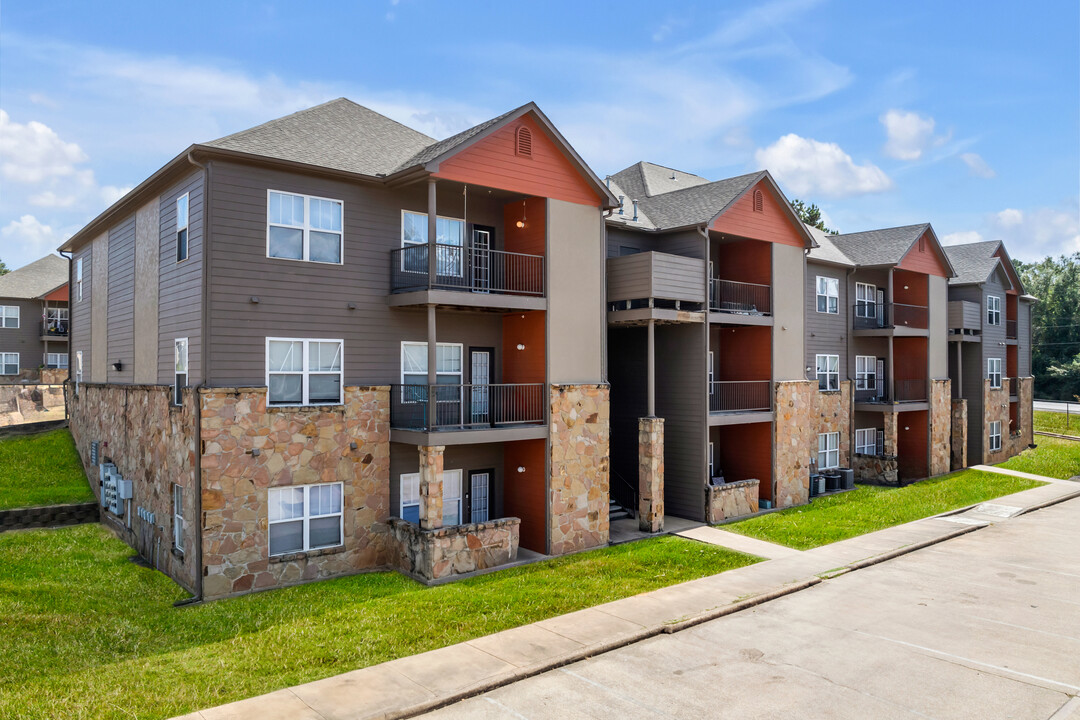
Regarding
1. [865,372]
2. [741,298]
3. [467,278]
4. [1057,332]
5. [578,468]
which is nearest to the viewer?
[467,278]

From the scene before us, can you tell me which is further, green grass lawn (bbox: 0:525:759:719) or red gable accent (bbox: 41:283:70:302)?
red gable accent (bbox: 41:283:70:302)

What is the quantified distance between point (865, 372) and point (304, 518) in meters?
25.1

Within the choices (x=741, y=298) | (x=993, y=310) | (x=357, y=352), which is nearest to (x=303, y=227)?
(x=357, y=352)

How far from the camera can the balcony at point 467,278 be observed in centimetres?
1614

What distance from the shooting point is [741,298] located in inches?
960

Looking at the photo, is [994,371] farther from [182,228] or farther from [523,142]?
[182,228]

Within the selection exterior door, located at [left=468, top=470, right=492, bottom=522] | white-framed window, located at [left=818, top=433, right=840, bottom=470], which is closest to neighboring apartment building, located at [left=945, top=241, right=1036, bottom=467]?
white-framed window, located at [left=818, top=433, right=840, bottom=470]

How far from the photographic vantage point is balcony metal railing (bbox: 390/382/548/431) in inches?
658

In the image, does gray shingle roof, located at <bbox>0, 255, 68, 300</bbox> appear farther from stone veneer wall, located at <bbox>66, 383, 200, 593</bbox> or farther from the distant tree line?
the distant tree line

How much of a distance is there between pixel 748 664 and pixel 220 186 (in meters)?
13.4

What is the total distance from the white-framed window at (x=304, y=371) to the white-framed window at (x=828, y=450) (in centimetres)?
1979

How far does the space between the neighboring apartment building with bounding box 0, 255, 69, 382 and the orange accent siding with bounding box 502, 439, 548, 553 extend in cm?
3172

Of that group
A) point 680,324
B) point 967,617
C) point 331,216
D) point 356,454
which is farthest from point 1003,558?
point 331,216

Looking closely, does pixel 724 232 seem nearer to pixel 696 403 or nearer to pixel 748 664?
pixel 696 403
